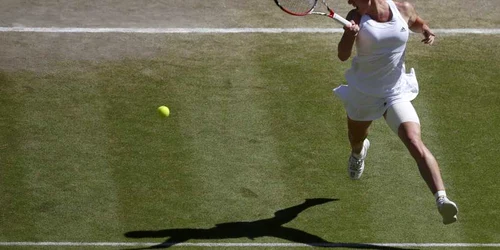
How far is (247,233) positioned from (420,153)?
2009mm

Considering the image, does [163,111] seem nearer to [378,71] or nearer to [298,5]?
[298,5]

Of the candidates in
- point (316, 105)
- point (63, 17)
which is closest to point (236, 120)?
point (316, 105)

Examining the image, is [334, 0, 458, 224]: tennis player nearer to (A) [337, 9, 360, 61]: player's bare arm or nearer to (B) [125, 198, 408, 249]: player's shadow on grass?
(A) [337, 9, 360, 61]: player's bare arm

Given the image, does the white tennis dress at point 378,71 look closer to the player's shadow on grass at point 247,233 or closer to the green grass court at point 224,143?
the green grass court at point 224,143

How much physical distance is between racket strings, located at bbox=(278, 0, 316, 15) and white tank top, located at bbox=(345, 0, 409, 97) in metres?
0.75

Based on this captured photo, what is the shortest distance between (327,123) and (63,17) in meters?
5.08

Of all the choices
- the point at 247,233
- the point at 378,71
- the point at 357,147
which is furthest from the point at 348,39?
the point at 247,233

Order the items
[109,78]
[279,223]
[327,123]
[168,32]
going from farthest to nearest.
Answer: [168,32], [109,78], [327,123], [279,223]

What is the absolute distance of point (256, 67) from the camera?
17828 mm

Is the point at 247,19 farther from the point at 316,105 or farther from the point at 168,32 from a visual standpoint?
the point at 316,105

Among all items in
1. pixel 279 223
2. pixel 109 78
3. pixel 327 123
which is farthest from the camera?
pixel 109 78

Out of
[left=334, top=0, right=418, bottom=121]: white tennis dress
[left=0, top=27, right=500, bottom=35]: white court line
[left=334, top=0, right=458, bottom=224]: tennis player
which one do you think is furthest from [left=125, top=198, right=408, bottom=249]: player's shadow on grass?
[left=0, top=27, right=500, bottom=35]: white court line

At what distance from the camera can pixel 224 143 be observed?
1584cm

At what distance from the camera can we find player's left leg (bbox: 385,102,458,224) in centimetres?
1290
